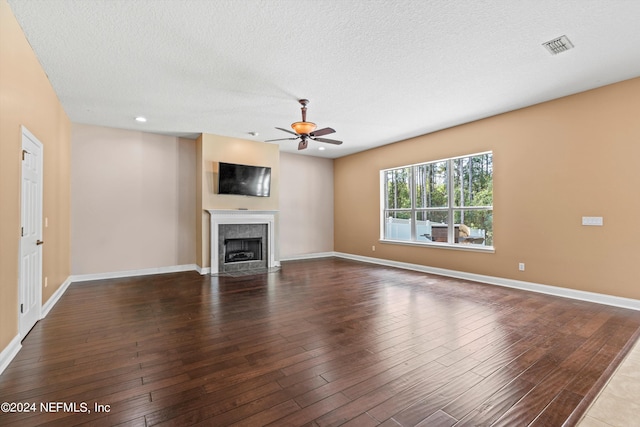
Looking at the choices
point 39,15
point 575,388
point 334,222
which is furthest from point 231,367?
point 334,222

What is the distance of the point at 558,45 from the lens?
297cm

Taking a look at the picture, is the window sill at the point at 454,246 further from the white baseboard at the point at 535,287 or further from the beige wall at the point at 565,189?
the white baseboard at the point at 535,287

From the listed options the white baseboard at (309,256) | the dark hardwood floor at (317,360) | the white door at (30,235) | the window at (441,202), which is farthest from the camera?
the white baseboard at (309,256)

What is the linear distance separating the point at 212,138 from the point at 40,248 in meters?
3.61

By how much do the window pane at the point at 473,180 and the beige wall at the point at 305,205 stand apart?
3.85 metres

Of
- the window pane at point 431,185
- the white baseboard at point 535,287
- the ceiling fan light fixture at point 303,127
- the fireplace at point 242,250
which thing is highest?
the ceiling fan light fixture at point 303,127

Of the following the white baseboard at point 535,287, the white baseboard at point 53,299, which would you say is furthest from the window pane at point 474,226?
the white baseboard at point 53,299

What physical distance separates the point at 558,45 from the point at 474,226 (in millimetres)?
3285

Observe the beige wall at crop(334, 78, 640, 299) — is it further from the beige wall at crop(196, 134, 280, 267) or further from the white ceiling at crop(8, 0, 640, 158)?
the beige wall at crop(196, 134, 280, 267)

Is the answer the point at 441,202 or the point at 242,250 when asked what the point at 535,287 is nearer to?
the point at 441,202

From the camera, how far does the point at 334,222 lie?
879 cm

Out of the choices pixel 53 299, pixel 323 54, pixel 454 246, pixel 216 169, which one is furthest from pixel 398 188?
pixel 53 299

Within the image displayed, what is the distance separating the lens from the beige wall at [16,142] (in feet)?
7.75

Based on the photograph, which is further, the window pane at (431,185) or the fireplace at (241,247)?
the fireplace at (241,247)
